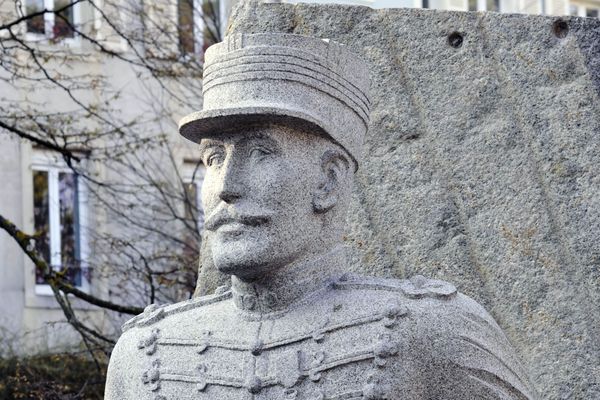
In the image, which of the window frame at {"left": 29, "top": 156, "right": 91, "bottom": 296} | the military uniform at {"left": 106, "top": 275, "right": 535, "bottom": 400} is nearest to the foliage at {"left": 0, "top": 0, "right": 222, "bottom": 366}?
the window frame at {"left": 29, "top": 156, "right": 91, "bottom": 296}

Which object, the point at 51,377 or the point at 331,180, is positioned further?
the point at 51,377

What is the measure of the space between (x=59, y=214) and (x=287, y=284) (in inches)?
581

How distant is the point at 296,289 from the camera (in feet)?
26.7

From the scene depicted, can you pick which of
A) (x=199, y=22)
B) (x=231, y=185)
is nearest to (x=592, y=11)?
(x=199, y=22)

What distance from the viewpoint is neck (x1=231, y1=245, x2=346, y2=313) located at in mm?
8117

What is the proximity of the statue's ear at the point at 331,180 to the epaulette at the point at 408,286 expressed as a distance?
0.94 feet

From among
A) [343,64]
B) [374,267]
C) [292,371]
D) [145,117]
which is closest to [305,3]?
[374,267]

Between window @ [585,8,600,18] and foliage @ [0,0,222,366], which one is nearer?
foliage @ [0,0,222,366]

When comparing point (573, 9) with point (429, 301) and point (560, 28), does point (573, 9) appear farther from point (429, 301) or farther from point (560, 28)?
point (429, 301)

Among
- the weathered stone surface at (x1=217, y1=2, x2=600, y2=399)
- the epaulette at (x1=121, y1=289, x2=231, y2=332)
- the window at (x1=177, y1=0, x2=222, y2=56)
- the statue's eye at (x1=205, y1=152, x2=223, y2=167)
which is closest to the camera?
the statue's eye at (x1=205, y1=152, x2=223, y2=167)

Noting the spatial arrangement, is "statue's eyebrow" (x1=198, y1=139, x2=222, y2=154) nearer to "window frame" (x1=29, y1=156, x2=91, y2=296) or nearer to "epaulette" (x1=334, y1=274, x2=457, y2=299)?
"epaulette" (x1=334, y1=274, x2=457, y2=299)

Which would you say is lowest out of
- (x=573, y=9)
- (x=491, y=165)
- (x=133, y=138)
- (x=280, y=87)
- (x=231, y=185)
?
(x=231, y=185)

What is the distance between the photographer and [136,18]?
20.9 metres

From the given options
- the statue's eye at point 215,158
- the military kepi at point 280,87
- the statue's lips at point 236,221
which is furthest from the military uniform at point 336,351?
the military kepi at point 280,87
